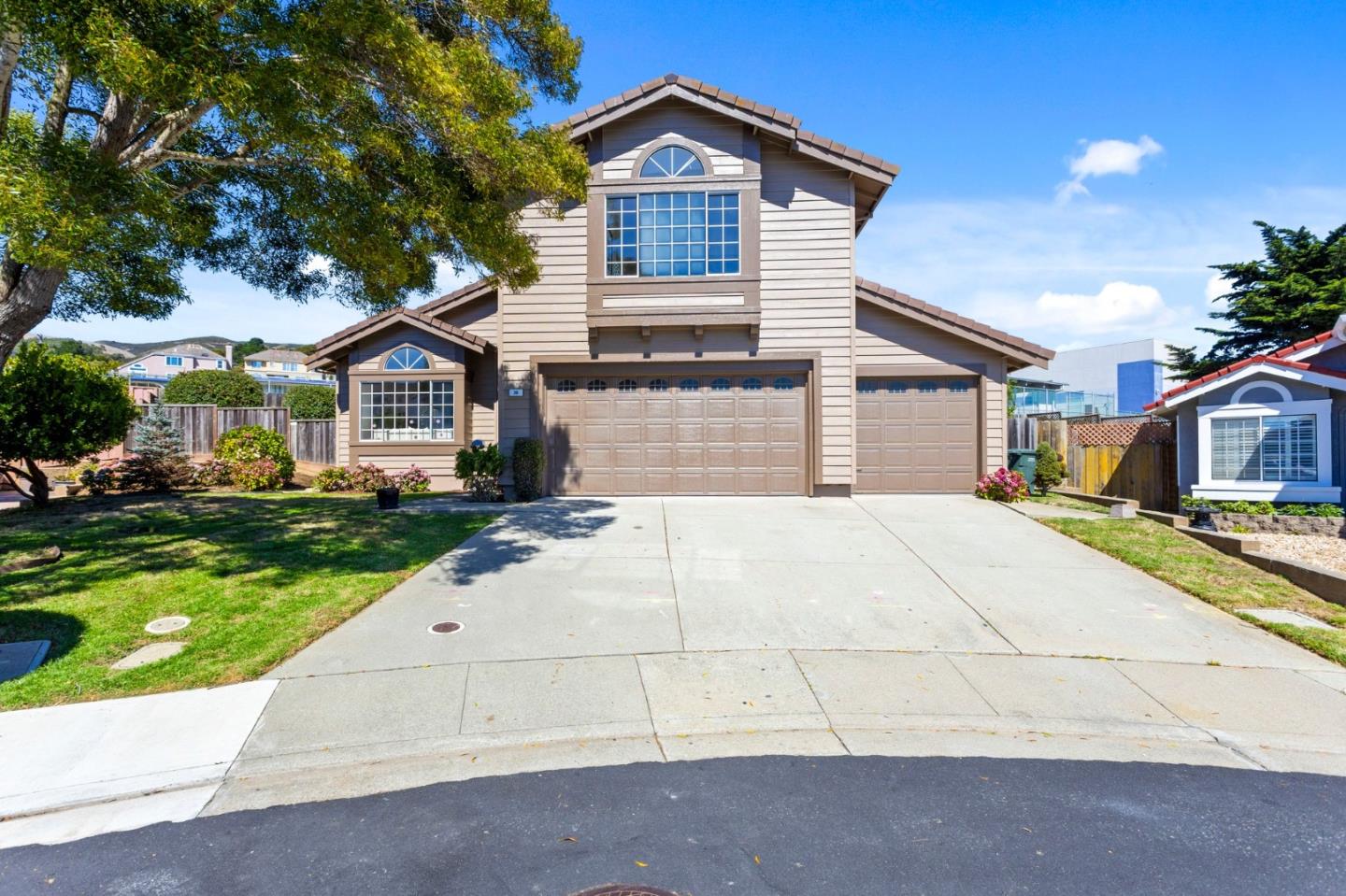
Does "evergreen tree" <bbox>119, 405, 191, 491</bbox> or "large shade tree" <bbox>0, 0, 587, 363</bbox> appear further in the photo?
"evergreen tree" <bbox>119, 405, 191, 491</bbox>

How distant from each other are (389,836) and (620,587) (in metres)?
4.13

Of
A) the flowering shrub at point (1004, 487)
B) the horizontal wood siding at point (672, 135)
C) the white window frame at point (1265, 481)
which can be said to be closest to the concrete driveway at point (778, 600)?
the flowering shrub at point (1004, 487)

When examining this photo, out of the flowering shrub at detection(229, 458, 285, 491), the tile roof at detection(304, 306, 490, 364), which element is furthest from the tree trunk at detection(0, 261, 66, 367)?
the flowering shrub at detection(229, 458, 285, 491)

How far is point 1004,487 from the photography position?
12688 millimetres

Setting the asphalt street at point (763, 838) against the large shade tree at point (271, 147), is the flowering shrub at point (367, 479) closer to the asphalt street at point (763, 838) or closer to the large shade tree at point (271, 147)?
the large shade tree at point (271, 147)

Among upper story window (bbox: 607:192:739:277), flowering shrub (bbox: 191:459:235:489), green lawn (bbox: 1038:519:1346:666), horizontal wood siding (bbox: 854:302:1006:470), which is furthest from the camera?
flowering shrub (bbox: 191:459:235:489)

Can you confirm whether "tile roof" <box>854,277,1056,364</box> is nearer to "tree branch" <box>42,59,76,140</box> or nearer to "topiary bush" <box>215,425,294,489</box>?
"tree branch" <box>42,59,76,140</box>

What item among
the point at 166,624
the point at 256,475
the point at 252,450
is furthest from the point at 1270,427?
the point at 252,450

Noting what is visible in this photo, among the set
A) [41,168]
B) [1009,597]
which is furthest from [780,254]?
[41,168]

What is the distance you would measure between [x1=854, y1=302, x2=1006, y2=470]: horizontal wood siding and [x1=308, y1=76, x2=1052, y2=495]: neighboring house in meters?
0.04

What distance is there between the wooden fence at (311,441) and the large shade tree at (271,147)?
998 cm

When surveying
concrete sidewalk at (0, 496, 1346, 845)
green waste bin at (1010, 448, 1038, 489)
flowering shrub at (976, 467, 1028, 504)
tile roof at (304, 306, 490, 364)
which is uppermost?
tile roof at (304, 306, 490, 364)

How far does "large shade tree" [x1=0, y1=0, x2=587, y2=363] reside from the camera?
5387 mm

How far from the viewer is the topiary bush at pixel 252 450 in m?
14.7
